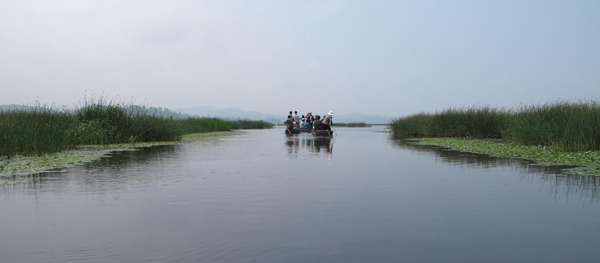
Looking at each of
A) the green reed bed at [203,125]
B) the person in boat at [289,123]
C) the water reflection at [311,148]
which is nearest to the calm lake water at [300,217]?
the water reflection at [311,148]

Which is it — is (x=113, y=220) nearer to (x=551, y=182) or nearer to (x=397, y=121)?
(x=551, y=182)

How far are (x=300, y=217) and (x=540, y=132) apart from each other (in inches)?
524

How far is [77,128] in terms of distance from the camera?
63.3ft

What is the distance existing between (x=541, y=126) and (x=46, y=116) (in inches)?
702

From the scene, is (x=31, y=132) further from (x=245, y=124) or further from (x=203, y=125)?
(x=245, y=124)

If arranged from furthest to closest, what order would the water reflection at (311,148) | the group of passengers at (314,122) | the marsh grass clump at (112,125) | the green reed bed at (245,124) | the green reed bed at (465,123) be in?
the green reed bed at (245,124) < the group of passengers at (314,122) < the green reed bed at (465,123) < the marsh grass clump at (112,125) < the water reflection at (311,148)

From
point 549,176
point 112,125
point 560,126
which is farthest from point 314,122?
point 549,176

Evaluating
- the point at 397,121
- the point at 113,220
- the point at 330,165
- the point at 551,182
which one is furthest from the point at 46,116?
the point at 397,121

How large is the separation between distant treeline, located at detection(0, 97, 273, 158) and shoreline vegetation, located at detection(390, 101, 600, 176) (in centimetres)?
1366

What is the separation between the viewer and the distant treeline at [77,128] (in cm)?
1348

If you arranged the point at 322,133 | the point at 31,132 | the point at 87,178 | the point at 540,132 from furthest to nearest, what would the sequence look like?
the point at 322,133 → the point at 540,132 → the point at 31,132 → the point at 87,178

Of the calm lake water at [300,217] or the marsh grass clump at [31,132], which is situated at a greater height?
the marsh grass clump at [31,132]

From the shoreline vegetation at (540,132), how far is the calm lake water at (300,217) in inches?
124

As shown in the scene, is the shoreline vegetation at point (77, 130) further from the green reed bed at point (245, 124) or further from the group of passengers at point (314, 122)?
the green reed bed at point (245, 124)
